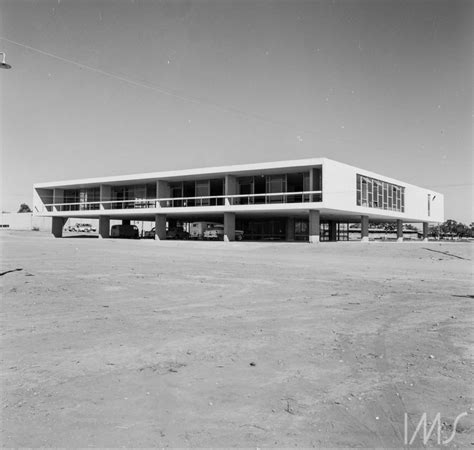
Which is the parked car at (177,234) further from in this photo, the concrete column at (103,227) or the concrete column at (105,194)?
the concrete column at (105,194)

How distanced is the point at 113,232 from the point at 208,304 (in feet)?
→ 171

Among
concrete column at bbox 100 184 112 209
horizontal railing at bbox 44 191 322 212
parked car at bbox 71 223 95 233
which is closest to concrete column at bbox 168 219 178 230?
horizontal railing at bbox 44 191 322 212

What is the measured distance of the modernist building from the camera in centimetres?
3956

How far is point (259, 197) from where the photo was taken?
45.9 m

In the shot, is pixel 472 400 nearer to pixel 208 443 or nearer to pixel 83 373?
pixel 208 443

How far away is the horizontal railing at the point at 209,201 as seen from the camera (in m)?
40.9

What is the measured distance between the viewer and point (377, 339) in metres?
7.12

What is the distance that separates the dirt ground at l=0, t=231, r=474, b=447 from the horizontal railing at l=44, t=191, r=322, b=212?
28.6 meters

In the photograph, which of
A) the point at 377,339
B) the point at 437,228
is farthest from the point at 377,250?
the point at 437,228

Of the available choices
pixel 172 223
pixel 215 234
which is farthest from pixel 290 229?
pixel 172 223

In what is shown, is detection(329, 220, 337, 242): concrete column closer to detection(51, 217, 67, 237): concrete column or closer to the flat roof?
the flat roof

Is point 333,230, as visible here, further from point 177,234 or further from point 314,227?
point 314,227

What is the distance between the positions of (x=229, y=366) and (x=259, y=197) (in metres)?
40.6

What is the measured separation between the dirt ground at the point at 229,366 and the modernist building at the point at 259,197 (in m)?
27.9
